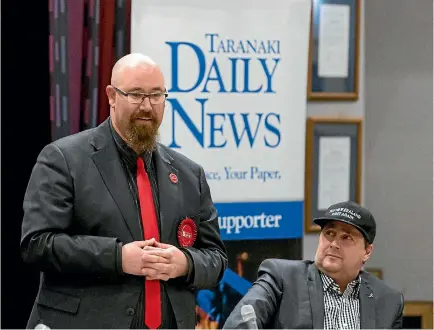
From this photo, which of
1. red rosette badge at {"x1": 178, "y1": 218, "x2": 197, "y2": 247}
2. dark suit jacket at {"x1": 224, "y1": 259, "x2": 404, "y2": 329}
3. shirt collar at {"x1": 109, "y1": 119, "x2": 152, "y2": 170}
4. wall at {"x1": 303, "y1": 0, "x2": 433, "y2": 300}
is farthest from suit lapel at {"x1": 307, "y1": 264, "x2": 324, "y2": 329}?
wall at {"x1": 303, "y1": 0, "x2": 433, "y2": 300}

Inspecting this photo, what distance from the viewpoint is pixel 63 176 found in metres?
2.22

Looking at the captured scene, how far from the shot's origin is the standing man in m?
2.18

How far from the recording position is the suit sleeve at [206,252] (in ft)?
7.48

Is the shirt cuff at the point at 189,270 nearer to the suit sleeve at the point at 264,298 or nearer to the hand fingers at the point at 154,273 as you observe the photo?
the hand fingers at the point at 154,273

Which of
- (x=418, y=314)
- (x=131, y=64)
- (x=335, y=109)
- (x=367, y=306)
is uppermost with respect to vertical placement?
(x=131, y=64)

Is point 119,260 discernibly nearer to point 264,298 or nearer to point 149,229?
point 149,229

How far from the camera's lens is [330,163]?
397 centimetres

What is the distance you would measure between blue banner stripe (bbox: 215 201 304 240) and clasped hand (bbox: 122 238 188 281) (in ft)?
4.54

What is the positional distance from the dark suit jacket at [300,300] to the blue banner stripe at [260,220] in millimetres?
1017

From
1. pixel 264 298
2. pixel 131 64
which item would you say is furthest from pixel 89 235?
pixel 264 298

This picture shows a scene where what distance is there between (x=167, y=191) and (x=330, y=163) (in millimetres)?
1767

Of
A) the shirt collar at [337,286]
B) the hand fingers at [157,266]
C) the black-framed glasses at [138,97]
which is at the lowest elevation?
the shirt collar at [337,286]

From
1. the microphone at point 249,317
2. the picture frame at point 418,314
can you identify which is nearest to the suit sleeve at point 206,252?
the microphone at point 249,317

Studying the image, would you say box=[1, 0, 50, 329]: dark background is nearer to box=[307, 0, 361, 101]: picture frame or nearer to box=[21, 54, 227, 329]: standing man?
box=[307, 0, 361, 101]: picture frame
